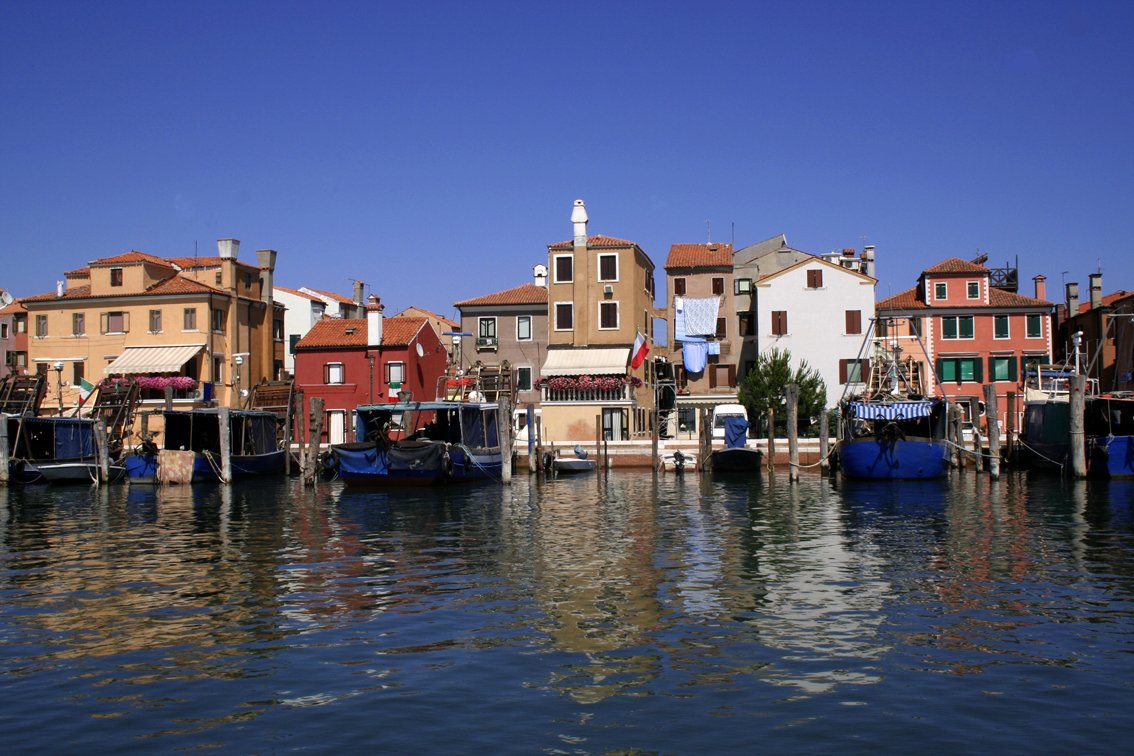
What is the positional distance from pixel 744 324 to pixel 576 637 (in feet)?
188

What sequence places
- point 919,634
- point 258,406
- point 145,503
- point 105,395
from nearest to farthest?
point 919,634, point 145,503, point 105,395, point 258,406

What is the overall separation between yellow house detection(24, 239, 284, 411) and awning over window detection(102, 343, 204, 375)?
0.06m

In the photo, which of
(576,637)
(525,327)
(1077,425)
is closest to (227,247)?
(525,327)

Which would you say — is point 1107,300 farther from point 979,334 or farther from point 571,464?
point 571,464

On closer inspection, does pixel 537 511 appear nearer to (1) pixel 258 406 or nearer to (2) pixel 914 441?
(2) pixel 914 441

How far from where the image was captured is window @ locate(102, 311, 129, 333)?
6838cm

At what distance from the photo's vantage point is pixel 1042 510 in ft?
102

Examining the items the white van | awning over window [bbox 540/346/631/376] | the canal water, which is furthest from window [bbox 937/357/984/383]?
the canal water

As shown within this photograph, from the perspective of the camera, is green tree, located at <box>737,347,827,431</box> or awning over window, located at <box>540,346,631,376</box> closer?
awning over window, located at <box>540,346,631,376</box>

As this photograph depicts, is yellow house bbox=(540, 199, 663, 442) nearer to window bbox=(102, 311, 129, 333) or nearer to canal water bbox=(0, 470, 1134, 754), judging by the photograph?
window bbox=(102, 311, 129, 333)

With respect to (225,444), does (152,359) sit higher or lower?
higher

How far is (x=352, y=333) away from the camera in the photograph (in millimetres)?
67938

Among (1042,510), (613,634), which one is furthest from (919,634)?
(1042,510)

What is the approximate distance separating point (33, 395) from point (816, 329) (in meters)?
41.7
